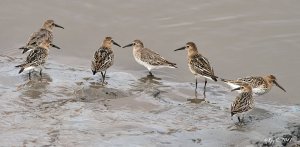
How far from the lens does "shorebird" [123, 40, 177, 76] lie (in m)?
11.5

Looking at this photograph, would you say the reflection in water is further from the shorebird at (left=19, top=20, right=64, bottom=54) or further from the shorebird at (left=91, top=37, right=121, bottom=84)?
the shorebird at (left=19, top=20, right=64, bottom=54)

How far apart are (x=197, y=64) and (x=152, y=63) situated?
3.25 feet

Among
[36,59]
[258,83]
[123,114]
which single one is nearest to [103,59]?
[36,59]

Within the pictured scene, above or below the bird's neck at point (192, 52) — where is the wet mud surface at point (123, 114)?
below

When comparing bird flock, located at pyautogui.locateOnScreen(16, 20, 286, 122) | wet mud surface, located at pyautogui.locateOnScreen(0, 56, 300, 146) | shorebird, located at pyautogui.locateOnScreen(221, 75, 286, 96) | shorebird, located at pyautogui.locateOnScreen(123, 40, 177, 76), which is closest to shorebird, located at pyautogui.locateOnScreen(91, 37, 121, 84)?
bird flock, located at pyautogui.locateOnScreen(16, 20, 286, 122)

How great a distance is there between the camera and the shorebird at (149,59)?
37.7 feet

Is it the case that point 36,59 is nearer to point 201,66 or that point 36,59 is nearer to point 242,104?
point 201,66

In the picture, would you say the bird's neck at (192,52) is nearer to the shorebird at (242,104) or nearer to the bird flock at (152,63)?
the bird flock at (152,63)

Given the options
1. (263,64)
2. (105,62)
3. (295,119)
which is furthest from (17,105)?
(263,64)

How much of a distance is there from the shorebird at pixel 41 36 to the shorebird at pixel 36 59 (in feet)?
1.48

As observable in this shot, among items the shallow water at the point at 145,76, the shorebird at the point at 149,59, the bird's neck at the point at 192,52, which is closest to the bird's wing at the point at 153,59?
the shorebird at the point at 149,59

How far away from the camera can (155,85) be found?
10.8 meters

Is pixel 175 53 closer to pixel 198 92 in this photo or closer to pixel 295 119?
pixel 198 92

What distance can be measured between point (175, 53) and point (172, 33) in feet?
2.52
